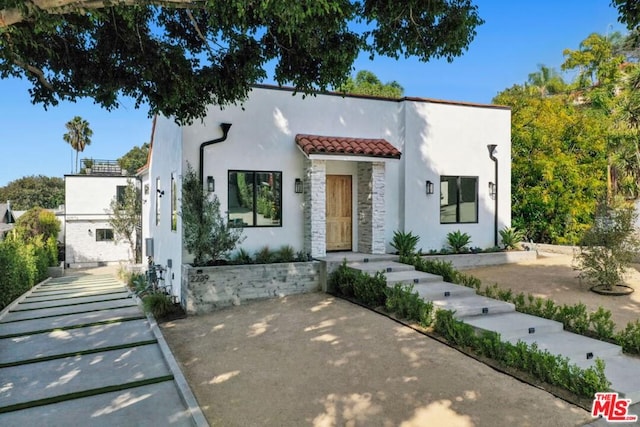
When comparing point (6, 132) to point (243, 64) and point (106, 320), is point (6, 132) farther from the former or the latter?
point (243, 64)

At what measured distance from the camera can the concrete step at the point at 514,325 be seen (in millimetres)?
6312

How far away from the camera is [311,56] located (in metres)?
6.97

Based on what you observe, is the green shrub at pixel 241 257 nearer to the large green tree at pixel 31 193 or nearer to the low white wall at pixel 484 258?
the low white wall at pixel 484 258

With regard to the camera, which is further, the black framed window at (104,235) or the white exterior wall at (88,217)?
the black framed window at (104,235)

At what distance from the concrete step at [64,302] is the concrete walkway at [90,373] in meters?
1.36

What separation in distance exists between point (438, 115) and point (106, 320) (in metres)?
11.1

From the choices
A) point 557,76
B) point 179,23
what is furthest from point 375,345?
point 557,76

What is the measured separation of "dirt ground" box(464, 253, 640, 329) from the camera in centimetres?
831

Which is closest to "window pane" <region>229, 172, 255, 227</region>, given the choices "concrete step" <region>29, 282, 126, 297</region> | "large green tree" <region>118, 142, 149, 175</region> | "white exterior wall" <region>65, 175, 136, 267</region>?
"concrete step" <region>29, 282, 126, 297</region>

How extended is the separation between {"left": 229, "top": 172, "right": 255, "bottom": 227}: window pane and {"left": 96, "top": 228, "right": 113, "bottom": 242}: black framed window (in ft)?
74.8

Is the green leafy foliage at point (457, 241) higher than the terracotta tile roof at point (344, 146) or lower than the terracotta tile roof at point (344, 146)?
lower

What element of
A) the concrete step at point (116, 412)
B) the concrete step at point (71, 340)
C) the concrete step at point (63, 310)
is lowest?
the concrete step at point (63, 310)

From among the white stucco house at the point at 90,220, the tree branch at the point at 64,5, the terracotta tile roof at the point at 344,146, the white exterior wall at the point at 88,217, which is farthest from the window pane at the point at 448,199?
the white exterior wall at the point at 88,217

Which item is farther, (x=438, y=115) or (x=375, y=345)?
(x=438, y=115)
